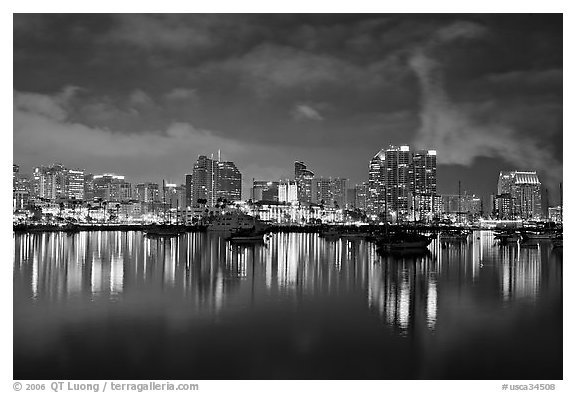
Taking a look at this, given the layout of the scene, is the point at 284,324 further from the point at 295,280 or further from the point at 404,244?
the point at 404,244

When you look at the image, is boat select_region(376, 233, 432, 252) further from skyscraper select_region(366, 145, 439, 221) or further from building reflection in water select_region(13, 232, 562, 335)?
skyscraper select_region(366, 145, 439, 221)

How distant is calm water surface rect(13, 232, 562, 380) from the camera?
673 centimetres

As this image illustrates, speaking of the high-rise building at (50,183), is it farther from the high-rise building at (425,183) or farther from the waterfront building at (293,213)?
the high-rise building at (425,183)

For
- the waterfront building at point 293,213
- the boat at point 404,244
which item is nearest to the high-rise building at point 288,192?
the waterfront building at point 293,213

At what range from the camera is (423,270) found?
54.8 ft

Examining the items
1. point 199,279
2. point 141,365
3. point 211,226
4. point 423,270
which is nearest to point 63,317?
point 141,365

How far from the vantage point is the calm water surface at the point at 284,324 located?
6.73m

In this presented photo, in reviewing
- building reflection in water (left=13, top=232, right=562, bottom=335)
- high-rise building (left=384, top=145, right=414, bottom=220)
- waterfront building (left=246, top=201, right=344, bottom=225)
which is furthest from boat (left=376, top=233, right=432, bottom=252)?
high-rise building (left=384, top=145, right=414, bottom=220)

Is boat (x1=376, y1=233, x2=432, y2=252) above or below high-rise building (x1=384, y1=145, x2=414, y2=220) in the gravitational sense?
below

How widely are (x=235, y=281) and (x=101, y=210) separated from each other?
79.4 metres

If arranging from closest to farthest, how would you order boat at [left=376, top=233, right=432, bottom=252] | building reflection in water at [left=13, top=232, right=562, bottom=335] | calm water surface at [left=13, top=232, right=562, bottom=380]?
calm water surface at [left=13, top=232, right=562, bottom=380], building reflection in water at [left=13, top=232, right=562, bottom=335], boat at [left=376, top=233, right=432, bottom=252]

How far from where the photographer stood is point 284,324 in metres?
8.98

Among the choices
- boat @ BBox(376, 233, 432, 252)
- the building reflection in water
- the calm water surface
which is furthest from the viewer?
boat @ BBox(376, 233, 432, 252)
